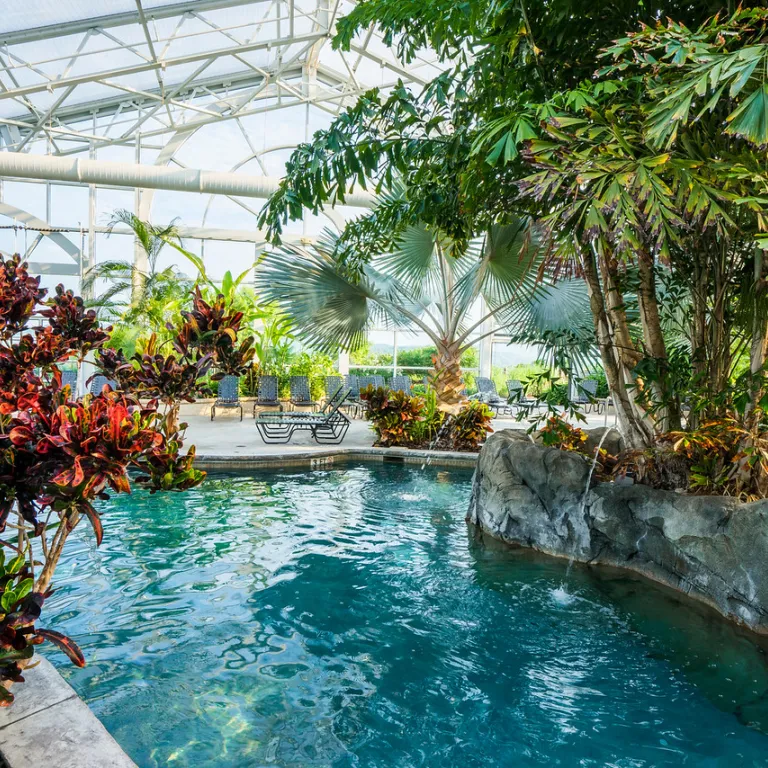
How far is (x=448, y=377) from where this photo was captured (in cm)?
823

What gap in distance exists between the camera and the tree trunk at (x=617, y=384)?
450 centimetres

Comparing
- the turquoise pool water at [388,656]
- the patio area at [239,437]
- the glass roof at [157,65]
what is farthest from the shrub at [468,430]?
the glass roof at [157,65]

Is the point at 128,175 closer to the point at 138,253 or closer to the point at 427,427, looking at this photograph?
the point at 138,253

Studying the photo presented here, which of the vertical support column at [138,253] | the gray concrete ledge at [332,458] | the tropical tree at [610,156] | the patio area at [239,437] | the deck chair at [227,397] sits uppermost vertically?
the vertical support column at [138,253]

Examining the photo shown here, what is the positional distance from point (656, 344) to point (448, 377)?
13.4ft

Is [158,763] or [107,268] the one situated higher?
[107,268]

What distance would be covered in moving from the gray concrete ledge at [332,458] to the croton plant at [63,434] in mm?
4926

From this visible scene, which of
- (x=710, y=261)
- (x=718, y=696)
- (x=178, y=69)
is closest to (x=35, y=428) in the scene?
(x=718, y=696)

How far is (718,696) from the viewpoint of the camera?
2.69 metres

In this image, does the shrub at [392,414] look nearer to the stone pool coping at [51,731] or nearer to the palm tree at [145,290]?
the palm tree at [145,290]

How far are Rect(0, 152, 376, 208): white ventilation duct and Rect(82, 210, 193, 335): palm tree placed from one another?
62.8 inches

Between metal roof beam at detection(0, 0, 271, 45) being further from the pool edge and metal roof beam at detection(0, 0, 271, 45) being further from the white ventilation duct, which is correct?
the pool edge

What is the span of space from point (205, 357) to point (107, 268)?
35.6 feet

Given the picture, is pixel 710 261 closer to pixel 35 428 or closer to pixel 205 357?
pixel 205 357
